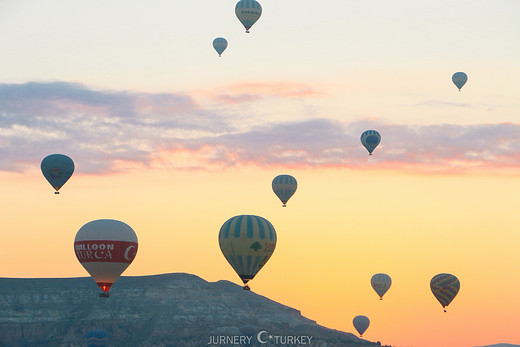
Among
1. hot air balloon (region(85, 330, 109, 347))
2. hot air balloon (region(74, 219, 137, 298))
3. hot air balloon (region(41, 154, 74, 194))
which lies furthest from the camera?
hot air balloon (region(85, 330, 109, 347))

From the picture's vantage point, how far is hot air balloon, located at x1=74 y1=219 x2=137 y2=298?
315 ft

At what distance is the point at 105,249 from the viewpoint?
9644 cm

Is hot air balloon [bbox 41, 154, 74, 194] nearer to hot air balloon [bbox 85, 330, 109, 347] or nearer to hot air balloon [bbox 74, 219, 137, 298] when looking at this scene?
hot air balloon [bbox 74, 219, 137, 298]

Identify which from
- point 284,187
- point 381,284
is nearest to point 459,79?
point 284,187

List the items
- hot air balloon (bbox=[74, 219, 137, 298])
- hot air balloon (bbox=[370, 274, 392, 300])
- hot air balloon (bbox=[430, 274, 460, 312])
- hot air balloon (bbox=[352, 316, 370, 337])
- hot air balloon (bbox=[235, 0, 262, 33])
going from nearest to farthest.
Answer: hot air balloon (bbox=[74, 219, 137, 298]), hot air balloon (bbox=[235, 0, 262, 33]), hot air balloon (bbox=[430, 274, 460, 312]), hot air balloon (bbox=[370, 274, 392, 300]), hot air balloon (bbox=[352, 316, 370, 337])

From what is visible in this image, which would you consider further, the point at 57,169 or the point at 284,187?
the point at 284,187

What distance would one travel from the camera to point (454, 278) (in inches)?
5305

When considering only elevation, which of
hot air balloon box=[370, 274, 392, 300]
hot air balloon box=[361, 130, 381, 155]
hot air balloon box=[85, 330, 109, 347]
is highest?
hot air balloon box=[361, 130, 381, 155]

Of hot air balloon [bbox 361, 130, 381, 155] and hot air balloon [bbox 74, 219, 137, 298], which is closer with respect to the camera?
hot air balloon [bbox 74, 219, 137, 298]

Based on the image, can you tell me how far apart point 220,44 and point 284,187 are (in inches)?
869

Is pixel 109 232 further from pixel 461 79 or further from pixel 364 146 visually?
pixel 461 79

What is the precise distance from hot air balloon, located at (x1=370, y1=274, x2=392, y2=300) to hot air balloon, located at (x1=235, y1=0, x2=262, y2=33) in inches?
2158

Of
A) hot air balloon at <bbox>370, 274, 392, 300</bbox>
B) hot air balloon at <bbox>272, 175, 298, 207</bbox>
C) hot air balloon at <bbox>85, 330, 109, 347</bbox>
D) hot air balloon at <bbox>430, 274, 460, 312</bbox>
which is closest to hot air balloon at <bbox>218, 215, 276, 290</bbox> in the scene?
hot air balloon at <bbox>272, 175, 298, 207</bbox>

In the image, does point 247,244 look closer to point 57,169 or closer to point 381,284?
point 57,169
